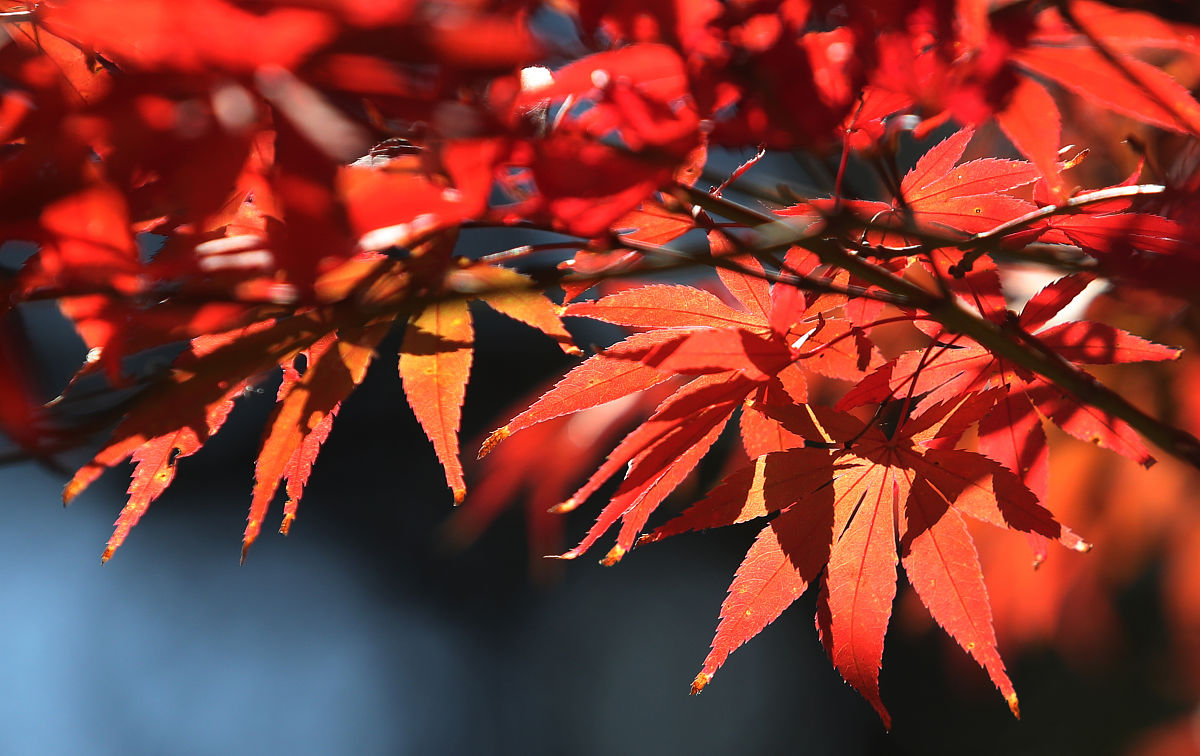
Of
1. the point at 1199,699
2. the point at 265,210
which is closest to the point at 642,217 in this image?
the point at 265,210

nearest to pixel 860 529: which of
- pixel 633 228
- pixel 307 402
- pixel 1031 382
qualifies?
pixel 1031 382

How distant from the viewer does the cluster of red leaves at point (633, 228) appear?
0.90 feet

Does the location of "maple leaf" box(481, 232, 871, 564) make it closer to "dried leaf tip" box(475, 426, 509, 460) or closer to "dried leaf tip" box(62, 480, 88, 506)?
"dried leaf tip" box(475, 426, 509, 460)

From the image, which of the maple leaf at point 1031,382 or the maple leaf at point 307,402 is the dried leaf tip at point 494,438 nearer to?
the maple leaf at point 307,402

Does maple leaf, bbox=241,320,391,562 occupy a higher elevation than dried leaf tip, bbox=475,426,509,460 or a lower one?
higher

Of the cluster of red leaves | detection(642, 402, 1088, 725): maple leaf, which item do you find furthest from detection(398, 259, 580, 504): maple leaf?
detection(642, 402, 1088, 725): maple leaf

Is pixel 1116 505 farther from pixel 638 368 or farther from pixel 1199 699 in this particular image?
pixel 1199 699

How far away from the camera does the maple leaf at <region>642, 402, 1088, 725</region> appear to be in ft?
1.52

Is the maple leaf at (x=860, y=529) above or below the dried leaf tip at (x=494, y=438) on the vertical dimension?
below

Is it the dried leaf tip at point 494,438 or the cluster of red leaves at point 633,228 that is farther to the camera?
the dried leaf tip at point 494,438

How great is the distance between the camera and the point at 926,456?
1.57 feet

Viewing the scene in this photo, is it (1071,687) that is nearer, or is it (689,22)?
(689,22)

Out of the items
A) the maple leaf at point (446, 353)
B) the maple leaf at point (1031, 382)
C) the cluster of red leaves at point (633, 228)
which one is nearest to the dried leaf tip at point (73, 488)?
the cluster of red leaves at point (633, 228)

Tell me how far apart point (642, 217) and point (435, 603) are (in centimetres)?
351
